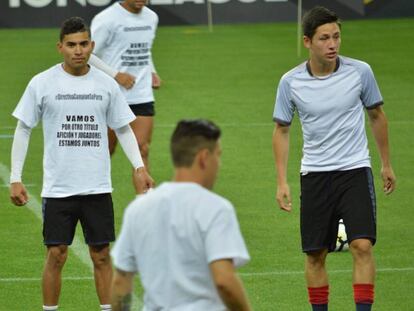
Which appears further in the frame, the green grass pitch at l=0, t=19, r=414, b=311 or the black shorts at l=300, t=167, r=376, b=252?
the green grass pitch at l=0, t=19, r=414, b=311

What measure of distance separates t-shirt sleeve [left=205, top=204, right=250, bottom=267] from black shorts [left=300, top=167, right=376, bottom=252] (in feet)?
12.4

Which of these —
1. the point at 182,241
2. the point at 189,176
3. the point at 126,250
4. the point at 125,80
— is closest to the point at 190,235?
the point at 182,241

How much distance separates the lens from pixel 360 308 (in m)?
10.1

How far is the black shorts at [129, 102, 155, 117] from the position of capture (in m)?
15.4

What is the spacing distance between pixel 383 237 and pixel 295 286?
7.24 ft

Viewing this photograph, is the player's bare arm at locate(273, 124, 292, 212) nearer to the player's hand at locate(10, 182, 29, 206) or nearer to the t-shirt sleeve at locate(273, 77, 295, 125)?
the t-shirt sleeve at locate(273, 77, 295, 125)

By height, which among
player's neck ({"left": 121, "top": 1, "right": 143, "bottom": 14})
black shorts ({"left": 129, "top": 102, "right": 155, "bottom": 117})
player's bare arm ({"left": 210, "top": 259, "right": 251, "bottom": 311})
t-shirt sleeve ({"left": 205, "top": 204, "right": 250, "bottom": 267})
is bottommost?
black shorts ({"left": 129, "top": 102, "right": 155, "bottom": 117})

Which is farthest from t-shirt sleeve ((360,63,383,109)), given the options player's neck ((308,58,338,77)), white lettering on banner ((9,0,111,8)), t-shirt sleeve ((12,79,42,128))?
white lettering on banner ((9,0,111,8))

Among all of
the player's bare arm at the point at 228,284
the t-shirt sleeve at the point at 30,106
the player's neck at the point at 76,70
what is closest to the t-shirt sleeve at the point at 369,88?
the player's neck at the point at 76,70

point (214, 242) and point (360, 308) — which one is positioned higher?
point (214, 242)

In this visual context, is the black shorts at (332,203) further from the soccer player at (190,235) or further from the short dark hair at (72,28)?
the soccer player at (190,235)

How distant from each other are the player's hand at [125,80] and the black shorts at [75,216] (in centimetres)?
461

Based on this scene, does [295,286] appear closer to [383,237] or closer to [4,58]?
→ [383,237]

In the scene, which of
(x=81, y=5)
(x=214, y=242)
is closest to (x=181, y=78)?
(x=81, y=5)
